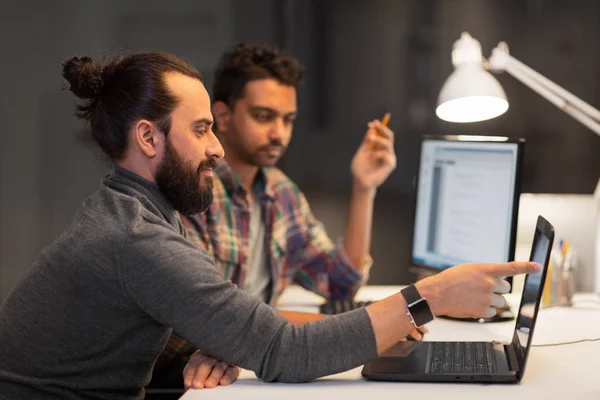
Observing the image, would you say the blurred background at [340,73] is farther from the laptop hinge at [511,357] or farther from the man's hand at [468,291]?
the man's hand at [468,291]

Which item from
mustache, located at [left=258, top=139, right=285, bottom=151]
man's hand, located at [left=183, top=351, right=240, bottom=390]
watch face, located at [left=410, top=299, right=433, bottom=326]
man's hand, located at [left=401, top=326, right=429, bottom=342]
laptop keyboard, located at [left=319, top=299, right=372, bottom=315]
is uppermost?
mustache, located at [left=258, top=139, right=285, bottom=151]

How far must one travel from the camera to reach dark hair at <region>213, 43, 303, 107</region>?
→ 7.75 feet

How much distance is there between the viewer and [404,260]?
283 centimetres

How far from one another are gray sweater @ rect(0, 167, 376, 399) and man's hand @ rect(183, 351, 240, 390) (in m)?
0.07

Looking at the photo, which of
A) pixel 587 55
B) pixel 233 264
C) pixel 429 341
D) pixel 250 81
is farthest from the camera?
pixel 587 55

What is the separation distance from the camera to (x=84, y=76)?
1.51 meters

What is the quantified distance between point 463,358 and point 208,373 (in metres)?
0.45

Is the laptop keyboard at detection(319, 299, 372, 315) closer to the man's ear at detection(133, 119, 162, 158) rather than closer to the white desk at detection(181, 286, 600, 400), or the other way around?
the white desk at detection(181, 286, 600, 400)

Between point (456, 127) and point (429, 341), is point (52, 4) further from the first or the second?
point (429, 341)

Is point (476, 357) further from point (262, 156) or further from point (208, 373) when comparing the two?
point (262, 156)

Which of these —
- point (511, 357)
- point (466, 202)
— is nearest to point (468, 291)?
point (511, 357)

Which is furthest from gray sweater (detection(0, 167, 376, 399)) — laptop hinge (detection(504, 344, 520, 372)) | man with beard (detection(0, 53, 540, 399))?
laptop hinge (detection(504, 344, 520, 372))

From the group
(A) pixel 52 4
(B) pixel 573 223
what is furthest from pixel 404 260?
(A) pixel 52 4

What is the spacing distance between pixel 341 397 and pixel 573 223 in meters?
1.24
